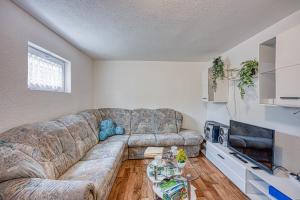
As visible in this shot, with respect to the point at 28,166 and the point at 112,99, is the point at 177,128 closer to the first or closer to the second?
the point at 112,99

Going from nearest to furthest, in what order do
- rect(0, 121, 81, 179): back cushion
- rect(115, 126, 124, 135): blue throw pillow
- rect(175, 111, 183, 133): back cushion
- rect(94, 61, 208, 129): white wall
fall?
rect(0, 121, 81, 179): back cushion, rect(115, 126, 124, 135): blue throw pillow, rect(175, 111, 183, 133): back cushion, rect(94, 61, 208, 129): white wall

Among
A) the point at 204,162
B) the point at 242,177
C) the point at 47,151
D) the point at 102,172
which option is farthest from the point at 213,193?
the point at 47,151

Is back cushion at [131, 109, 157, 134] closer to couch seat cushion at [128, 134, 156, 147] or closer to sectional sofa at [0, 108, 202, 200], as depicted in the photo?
sectional sofa at [0, 108, 202, 200]

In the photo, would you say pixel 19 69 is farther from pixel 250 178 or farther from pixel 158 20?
pixel 250 178

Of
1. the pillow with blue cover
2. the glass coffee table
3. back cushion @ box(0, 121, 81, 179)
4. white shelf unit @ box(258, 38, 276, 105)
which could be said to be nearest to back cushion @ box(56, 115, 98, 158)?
back cushion @ box(0, 121, 81, 179)

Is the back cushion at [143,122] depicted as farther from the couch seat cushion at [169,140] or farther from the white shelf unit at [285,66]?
the white shelf unit at [285,66]

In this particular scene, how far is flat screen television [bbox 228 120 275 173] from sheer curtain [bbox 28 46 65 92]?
300 cm

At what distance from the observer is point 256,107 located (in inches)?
103

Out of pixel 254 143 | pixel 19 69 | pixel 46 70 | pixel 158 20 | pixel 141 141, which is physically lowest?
pixel 141 141

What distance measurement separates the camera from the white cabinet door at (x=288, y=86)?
60.8 inches

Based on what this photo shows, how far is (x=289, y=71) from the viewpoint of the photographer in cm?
162

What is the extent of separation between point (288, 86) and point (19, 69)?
109 inches

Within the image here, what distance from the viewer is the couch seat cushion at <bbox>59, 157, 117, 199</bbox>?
Result: 5.72 feet

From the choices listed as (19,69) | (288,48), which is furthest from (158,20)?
(19,69)
